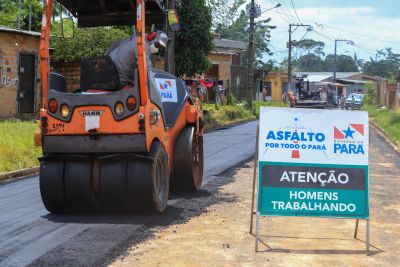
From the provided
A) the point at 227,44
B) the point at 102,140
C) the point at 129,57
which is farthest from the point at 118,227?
the point at 227,44

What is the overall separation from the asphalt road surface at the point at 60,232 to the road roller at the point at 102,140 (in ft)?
0.85

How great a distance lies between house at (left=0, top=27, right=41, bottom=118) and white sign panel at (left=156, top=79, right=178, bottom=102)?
1264 centimetres

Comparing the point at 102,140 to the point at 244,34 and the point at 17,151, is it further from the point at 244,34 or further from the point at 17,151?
the point at 244,34

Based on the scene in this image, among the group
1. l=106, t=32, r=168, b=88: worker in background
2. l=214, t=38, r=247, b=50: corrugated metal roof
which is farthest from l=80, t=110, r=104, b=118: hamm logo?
l=214, t=38, r=247, b=50: corrugated metal roof

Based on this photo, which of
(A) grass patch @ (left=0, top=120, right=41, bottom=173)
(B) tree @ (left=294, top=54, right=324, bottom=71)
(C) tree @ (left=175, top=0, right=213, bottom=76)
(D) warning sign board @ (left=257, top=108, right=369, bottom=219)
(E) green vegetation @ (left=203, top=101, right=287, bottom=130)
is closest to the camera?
(D) warning sign board @ (left=257, top=108, right=369, bottom=219)

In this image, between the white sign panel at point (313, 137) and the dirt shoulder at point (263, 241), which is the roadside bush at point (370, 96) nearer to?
the dirt shoulder at point (263, 241)

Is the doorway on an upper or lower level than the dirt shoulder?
upper

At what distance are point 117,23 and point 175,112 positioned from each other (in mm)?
1637

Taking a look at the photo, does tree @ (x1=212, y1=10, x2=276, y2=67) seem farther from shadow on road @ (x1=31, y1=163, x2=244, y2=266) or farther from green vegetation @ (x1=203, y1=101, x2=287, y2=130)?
shadow on road @ (x1=31, y1=163, x2=244, y2=266)

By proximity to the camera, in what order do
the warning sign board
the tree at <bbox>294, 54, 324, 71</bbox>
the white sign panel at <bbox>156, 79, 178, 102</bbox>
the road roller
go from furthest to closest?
the tree at <bbox>294, 54, 324, 71</bbox>, the white sign panel at <bbox>156, 79, 178, 102</bbox>, the road roller, the warning sign board

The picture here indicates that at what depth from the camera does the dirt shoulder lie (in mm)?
6090

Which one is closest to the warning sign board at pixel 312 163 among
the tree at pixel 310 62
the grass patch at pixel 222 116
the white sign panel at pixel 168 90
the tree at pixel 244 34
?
the white sign panel at pixel 168 90

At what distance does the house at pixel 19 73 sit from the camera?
21.1m

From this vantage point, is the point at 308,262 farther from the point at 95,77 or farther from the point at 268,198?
the point at 95,77
